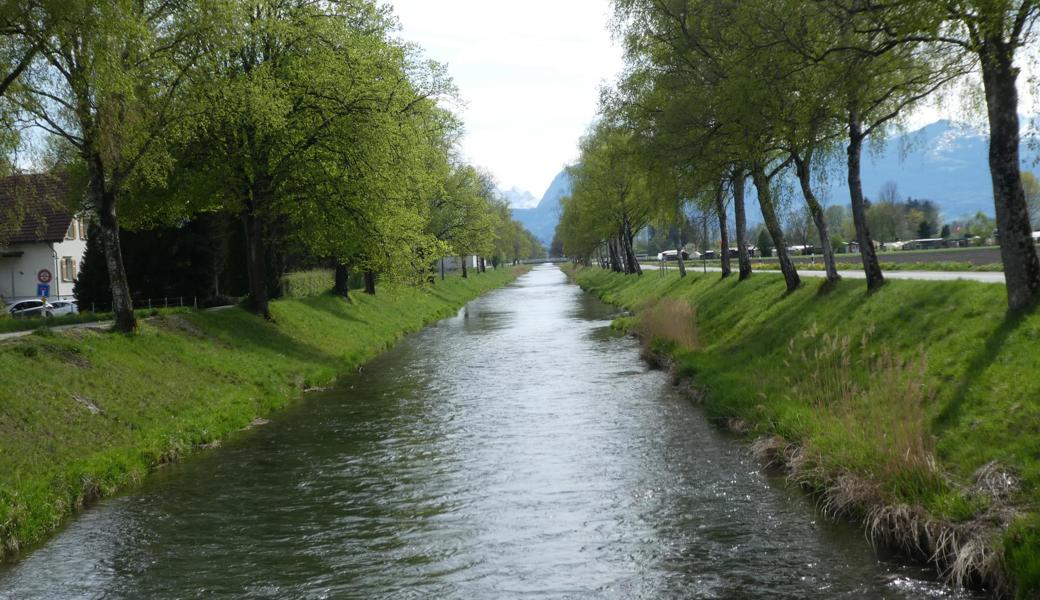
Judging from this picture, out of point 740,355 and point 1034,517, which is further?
point 740,355

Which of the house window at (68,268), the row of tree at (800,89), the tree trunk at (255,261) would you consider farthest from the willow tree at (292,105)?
the house window at (68,268)

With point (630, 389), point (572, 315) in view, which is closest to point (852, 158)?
point (630, 389)

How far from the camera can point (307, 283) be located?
147ft

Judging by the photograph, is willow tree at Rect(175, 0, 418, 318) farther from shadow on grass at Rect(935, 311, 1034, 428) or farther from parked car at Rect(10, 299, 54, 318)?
parked car at Rect(10, 299, 54, 318)

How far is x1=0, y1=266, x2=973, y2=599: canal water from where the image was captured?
10.1m

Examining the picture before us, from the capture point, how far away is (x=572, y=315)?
170 feet

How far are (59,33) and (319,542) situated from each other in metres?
11.9

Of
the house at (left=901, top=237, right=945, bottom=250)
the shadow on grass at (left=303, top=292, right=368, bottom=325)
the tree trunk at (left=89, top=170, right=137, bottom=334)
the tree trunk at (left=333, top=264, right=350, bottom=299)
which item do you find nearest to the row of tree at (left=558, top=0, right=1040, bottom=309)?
the shadow on grass at (left=303, top=292, right=368, bottom=325)

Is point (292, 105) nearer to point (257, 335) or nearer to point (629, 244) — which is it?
point (257, 335)

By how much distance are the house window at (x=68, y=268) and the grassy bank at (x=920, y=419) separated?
172 feet

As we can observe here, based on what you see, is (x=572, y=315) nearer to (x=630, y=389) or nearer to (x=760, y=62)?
(x=630, y=389)

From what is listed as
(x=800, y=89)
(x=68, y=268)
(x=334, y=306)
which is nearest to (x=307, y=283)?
(x=334, y=306)

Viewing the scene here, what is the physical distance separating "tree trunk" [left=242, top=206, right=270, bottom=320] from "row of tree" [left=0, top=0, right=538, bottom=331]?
7cm

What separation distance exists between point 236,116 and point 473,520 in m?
17.6
